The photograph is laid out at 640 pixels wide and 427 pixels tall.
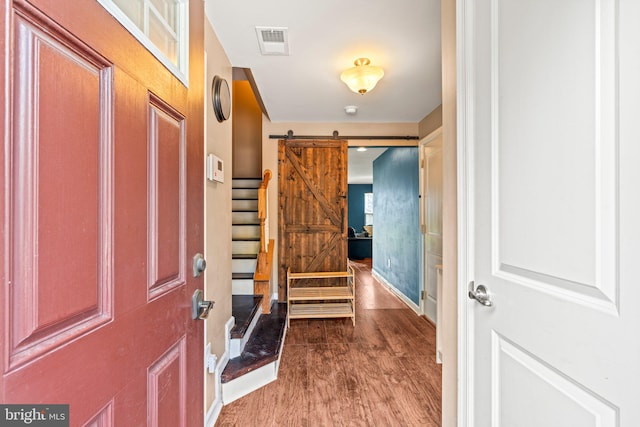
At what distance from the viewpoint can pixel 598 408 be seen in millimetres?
628

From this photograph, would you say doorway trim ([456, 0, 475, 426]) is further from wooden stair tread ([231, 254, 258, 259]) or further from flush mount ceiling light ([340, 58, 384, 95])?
wooden stair tread ([231, 254, 258, 259])

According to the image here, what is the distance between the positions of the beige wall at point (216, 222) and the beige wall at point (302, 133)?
1.54 m

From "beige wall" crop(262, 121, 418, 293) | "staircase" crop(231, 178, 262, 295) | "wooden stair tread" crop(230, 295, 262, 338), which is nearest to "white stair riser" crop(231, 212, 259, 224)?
"staircase" crop(231, 178, 262, 295)

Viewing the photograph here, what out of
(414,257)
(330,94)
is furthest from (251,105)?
(414,257)

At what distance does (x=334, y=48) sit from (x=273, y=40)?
443 mm

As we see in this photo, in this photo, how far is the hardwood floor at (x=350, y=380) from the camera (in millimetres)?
1770

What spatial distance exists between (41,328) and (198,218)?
59 centimetres

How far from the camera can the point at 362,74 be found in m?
2.25

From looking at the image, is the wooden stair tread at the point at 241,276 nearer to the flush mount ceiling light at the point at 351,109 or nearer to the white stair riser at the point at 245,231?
the white stair riser at the point at 245,231

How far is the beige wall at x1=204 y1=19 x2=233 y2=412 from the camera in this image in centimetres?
170

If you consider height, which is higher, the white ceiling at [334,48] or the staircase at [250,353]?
the white ceiling at [334,48]

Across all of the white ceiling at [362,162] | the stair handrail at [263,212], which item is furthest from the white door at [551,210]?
the white ceiling at [362,162]

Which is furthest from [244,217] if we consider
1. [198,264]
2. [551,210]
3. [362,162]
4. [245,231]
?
[362,162]

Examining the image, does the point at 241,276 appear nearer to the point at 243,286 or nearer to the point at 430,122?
the point at 243,286
